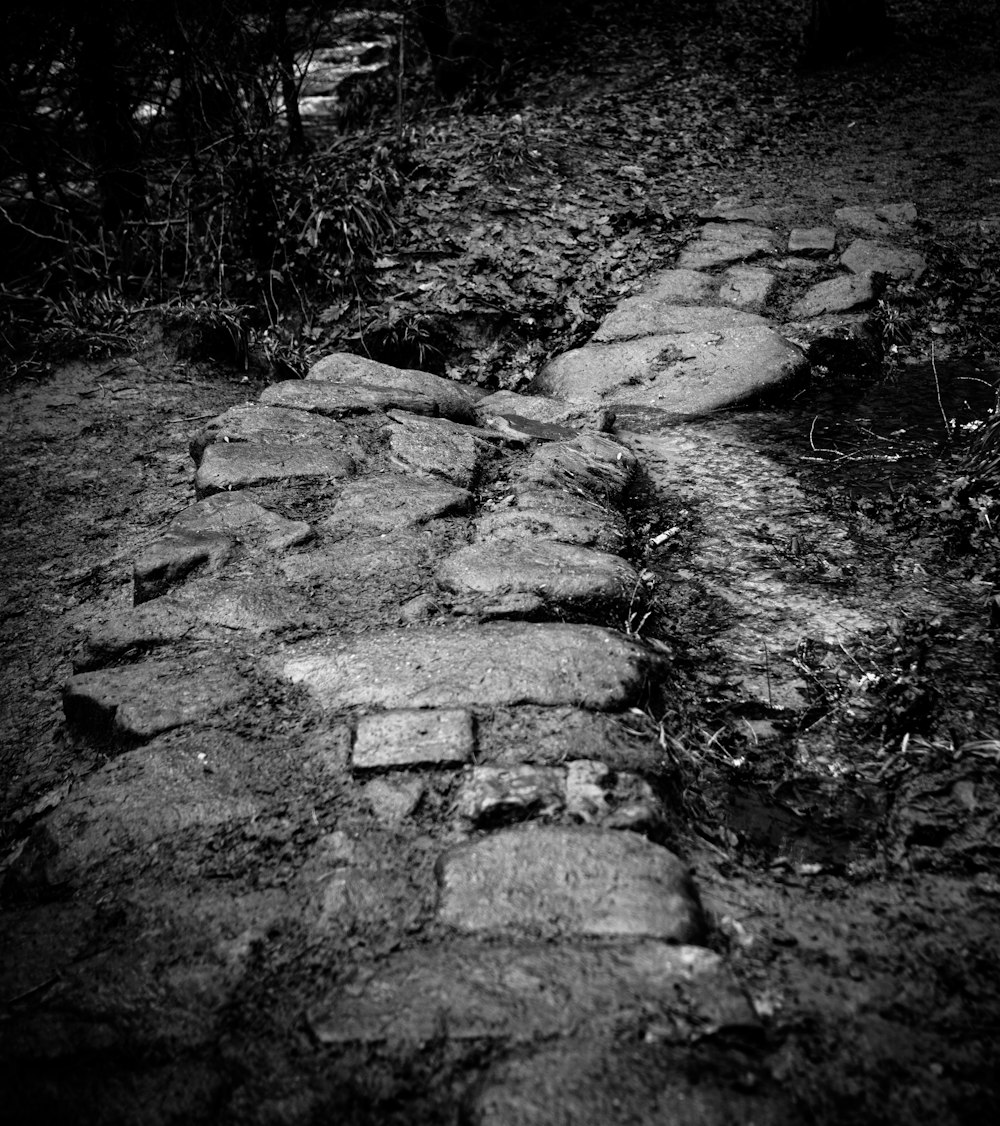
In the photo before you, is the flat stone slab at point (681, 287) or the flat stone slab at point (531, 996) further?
the flat stone slab at point (681, 287)

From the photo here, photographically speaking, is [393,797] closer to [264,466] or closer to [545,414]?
[264,466]

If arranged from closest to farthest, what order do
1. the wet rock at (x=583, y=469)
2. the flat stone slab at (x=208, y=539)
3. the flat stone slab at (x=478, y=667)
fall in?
the flat stone slab at (x=478, y=667) → the flat stone slab at (x=208, y=539) → the wet rock at (x=583, y=469)

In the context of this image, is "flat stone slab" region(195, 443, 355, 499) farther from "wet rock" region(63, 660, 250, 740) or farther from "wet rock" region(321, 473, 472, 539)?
"wet rock" region(63, 660, 250, 740)

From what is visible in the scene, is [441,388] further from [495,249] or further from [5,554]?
[5,554]

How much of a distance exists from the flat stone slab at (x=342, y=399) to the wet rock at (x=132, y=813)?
179cm

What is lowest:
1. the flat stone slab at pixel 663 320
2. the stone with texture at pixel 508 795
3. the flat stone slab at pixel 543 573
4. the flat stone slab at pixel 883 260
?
the stone with texture at pixel 508 795

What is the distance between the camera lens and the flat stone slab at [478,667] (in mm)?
1755

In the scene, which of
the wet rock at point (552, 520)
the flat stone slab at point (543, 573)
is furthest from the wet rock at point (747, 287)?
the flat stone slab at point (543, 573)

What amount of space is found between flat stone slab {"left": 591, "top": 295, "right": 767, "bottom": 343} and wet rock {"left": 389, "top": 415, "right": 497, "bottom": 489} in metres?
1.25

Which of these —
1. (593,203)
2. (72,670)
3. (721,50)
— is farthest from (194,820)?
(721,50)

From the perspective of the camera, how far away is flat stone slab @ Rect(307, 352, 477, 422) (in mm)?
3355

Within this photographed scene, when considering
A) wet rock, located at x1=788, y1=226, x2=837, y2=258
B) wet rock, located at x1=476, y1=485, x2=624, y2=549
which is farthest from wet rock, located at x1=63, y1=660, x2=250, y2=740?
wet rock, located at x1=788, y1=226, x2=837, y2=258

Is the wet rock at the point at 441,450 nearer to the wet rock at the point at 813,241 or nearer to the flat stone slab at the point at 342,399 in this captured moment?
the flat stone slab at the point at 342,399

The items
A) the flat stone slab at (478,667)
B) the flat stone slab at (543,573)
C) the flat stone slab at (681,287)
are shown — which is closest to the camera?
the flat stone slab at (478,667)
